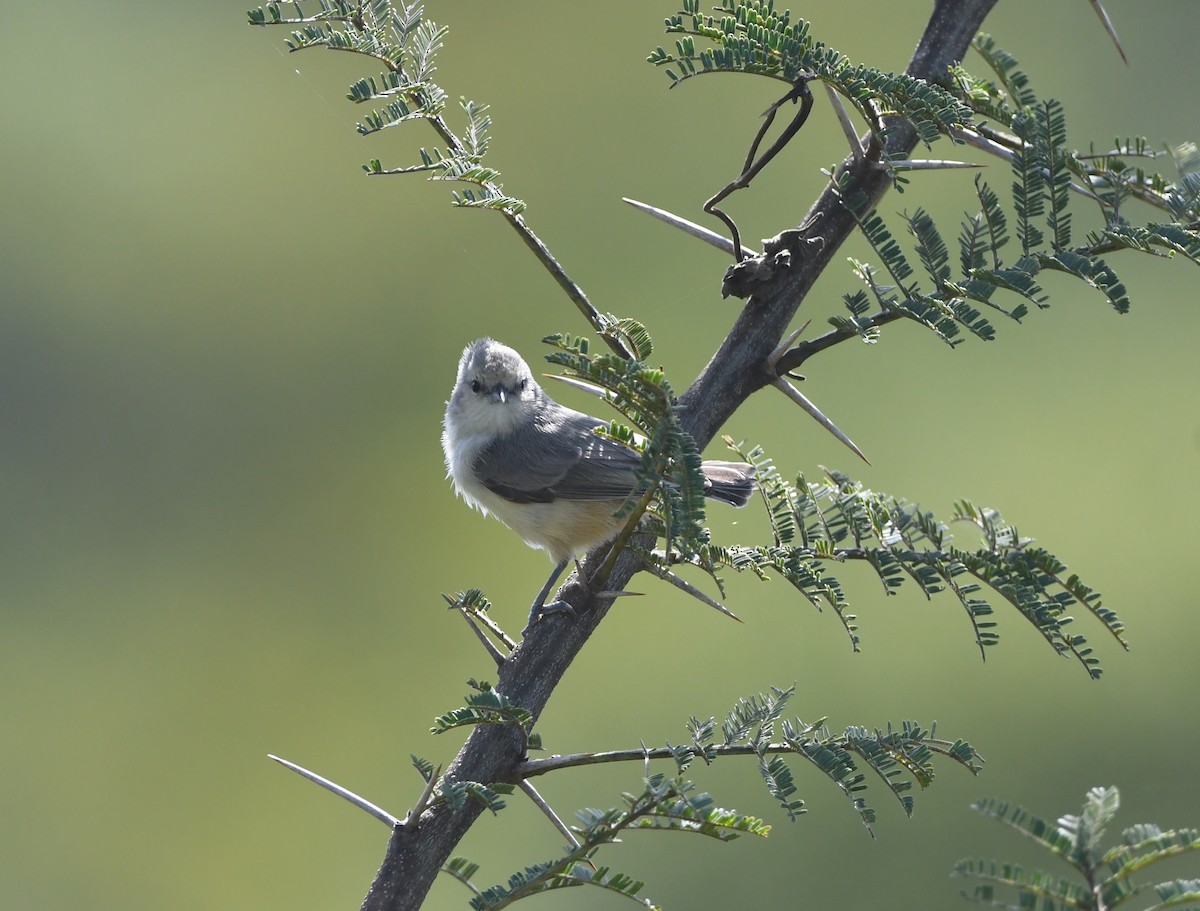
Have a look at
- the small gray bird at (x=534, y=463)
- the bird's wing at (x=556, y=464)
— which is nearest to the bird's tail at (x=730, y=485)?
the small gray bird at (x=534, y=463)

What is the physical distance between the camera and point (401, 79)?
2018 millimetres

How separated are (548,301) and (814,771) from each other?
147 inches

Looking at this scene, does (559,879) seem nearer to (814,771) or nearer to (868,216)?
(868,216)

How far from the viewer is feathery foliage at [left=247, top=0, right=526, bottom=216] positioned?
198 centimetres

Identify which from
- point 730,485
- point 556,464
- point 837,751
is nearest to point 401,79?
point 837,751

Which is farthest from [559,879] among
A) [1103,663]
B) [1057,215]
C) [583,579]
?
[1103,663]

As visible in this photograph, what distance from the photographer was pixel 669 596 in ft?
24.2

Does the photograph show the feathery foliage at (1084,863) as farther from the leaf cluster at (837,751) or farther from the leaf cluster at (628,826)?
the leaf cluster at (837,751)

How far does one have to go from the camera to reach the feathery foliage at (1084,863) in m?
1.17

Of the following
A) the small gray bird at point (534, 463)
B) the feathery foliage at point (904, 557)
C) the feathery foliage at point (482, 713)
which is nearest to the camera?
the feathery foliage at point (482, 713)

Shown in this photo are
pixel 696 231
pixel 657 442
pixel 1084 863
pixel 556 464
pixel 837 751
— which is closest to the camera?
pixel 1084 863

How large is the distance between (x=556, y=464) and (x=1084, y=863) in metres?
2.75

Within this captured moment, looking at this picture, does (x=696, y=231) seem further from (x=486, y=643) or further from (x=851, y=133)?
(x=486, y=643)

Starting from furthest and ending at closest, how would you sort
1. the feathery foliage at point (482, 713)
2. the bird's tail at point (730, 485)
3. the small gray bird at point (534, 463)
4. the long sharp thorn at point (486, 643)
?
1. the small gray bird at point (534, 463)
2. the bird's tail at point (730, 485)
3. the long sharp thorn at point (486, 643)
4. the feathery foliage at point (482, 713)
